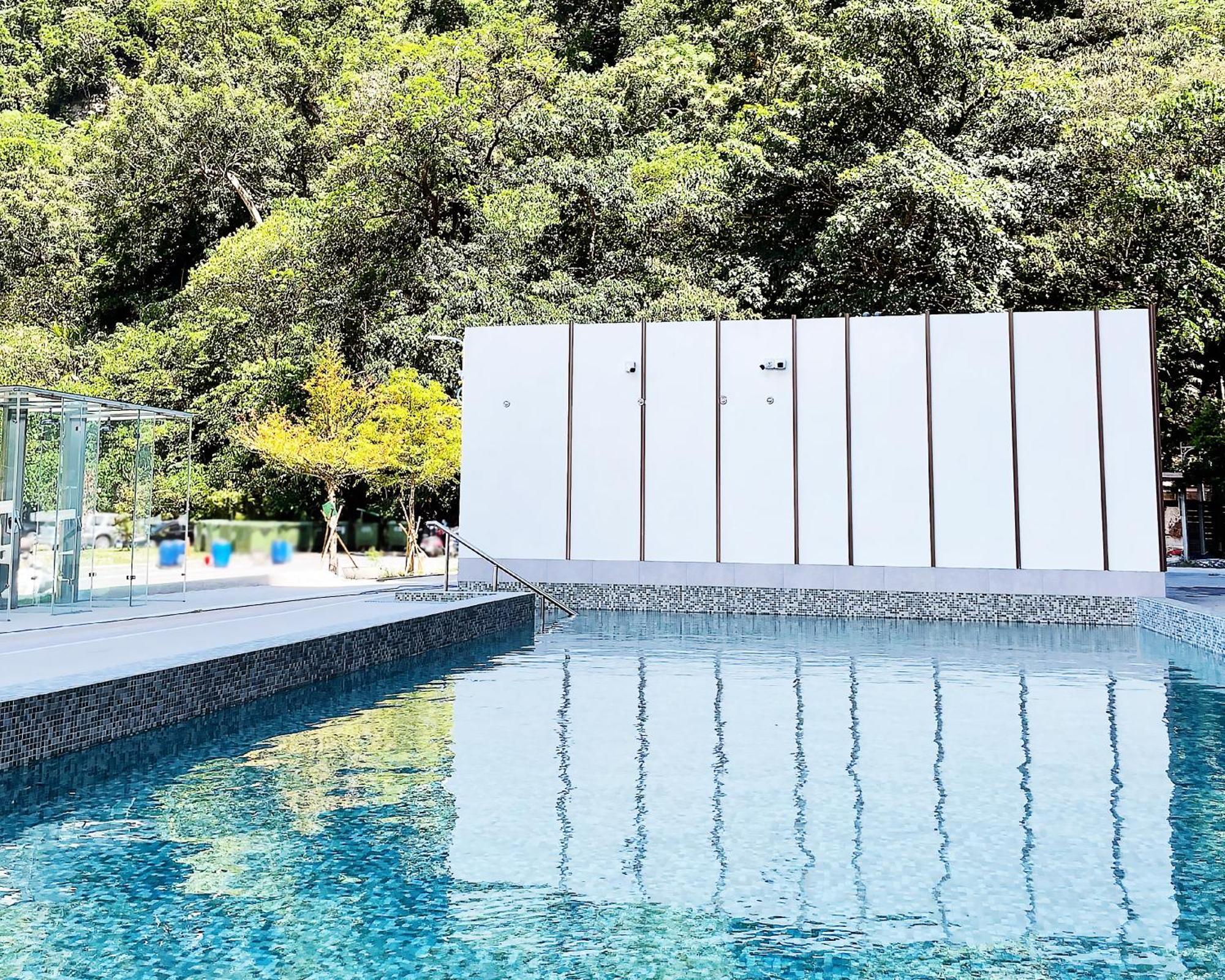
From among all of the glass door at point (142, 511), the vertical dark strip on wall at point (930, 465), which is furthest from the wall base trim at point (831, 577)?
the glass door at point (142, 511)

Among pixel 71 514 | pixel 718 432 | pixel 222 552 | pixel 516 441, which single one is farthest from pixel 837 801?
pixel 222 552

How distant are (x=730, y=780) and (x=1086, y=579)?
10553mm

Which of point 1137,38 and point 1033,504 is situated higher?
point 1137,38

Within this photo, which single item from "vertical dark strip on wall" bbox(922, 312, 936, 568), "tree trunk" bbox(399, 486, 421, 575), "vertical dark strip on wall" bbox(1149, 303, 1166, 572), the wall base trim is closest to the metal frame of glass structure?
the wall base trim

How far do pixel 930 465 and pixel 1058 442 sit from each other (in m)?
1.70

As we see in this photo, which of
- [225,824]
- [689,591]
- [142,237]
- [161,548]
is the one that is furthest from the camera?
[142,237]

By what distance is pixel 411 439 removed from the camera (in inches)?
863

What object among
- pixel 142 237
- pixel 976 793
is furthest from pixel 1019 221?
pixel 142 237

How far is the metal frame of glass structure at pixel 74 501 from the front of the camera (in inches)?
423

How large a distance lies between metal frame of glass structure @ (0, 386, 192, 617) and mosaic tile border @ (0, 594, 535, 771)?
402cm

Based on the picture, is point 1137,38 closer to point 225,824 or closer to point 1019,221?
point 1019,221

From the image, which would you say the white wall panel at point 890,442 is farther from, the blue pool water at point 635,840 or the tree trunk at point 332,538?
the tree trunk at point 332,538

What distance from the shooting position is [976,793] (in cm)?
494

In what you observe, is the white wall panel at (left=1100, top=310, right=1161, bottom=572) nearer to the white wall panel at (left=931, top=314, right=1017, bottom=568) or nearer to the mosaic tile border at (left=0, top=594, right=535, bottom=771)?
the white wall panel at (left=931, top=314, right=1017, bottom=568)
